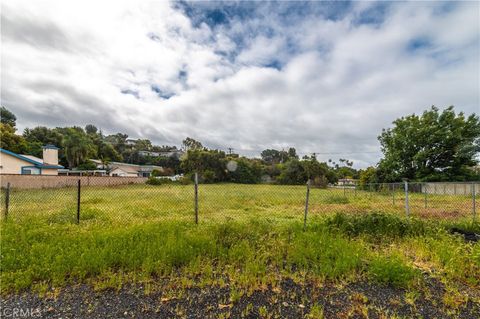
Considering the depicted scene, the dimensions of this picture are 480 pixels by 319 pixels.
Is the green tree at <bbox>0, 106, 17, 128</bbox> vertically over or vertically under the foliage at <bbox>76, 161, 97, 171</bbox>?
over

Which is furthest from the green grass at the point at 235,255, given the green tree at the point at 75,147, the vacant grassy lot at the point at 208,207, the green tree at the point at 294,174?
the green tree at the point at 294,174

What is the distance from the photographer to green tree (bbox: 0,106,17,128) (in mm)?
38219

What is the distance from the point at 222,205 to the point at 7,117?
167ft

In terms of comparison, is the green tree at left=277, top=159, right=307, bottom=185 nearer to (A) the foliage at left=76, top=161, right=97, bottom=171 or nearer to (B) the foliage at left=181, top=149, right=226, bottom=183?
(B) the foliage at left=181, top=149, right=226, bottom=183

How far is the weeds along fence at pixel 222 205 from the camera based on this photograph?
6625mm

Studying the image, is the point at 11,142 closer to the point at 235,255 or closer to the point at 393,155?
the point at 235,255

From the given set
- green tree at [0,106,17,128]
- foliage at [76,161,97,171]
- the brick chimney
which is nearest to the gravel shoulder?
the brick chimney

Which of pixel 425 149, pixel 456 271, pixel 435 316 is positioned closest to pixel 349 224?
pixel 456 271

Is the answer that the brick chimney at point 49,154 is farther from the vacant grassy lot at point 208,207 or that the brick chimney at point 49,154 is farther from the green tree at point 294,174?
the green tree at point 294,174

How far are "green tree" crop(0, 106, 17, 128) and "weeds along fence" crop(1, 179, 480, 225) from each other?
32713 mm

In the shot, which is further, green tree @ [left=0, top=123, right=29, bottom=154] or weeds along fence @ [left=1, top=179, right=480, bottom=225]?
green tree @ [left=0, top=123, right=29, bottom=154]

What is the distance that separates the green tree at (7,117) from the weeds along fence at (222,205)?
3271 cm

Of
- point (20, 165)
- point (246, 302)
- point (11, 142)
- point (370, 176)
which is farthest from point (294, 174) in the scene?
point (11, 142)

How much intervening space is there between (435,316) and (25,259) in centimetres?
529
